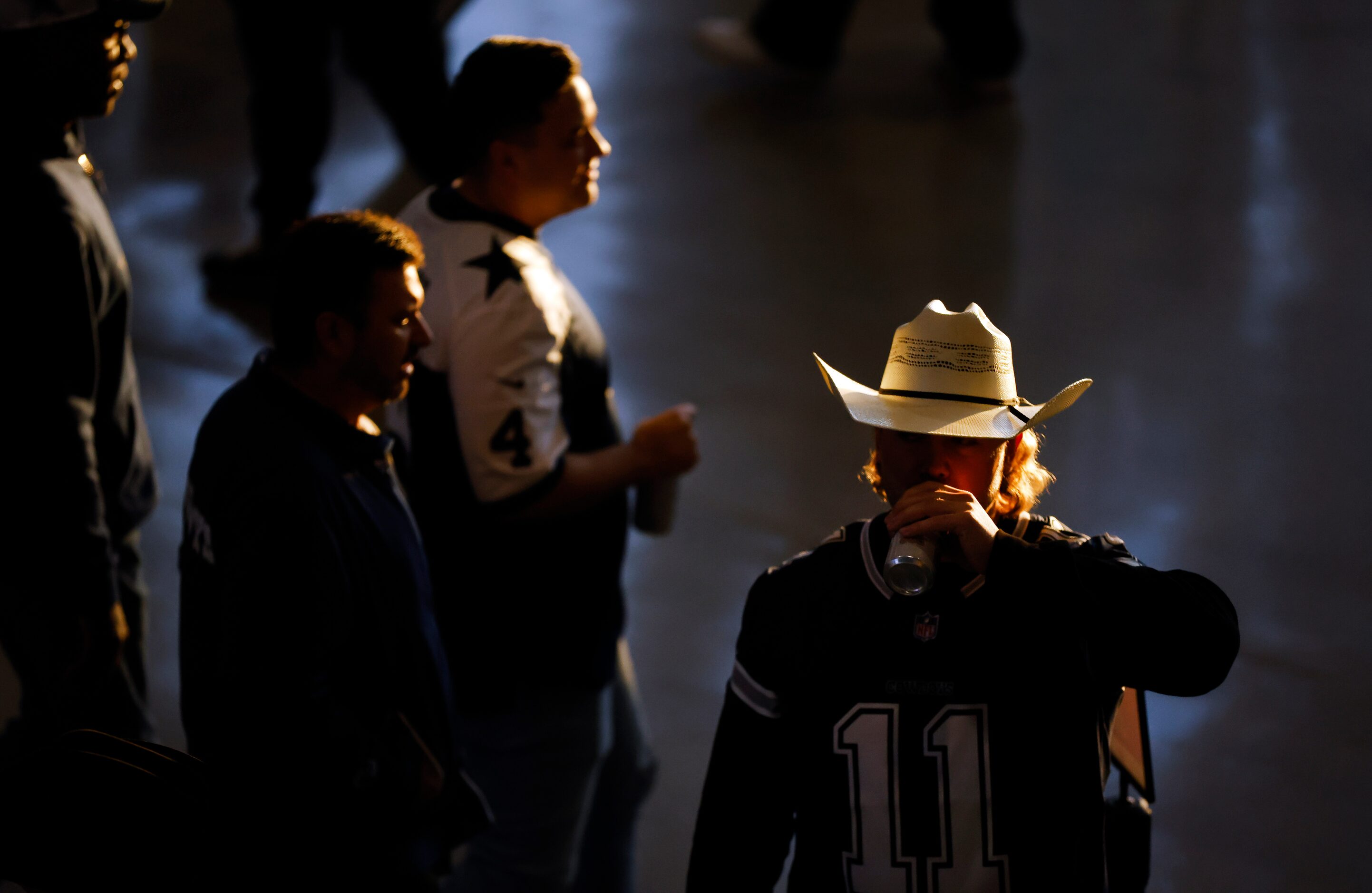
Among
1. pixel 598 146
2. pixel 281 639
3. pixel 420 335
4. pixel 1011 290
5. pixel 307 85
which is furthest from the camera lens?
pixel 1011 290

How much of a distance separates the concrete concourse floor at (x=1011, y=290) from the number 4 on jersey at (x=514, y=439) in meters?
1.17

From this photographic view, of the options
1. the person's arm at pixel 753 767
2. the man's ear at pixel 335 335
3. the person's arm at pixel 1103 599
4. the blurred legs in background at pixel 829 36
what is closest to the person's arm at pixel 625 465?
the man's ear at pixel 335 335

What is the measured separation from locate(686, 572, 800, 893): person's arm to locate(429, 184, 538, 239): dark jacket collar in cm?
108

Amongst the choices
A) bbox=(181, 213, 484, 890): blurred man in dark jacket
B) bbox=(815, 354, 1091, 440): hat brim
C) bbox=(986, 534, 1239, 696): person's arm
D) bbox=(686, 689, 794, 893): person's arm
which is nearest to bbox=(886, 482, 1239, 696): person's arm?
bbox=(986, 534, 1239, 696): person's arm

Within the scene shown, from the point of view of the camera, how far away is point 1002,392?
180 cm

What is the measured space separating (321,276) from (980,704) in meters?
1.23

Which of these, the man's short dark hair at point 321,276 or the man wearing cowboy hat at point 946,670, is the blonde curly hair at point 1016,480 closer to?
the man wearing cowboy hat at point 946,670

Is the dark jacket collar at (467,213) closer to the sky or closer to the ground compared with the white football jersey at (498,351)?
closer to the sky

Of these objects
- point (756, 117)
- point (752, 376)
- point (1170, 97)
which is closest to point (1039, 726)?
point (752, 376)

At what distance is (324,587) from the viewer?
205cm

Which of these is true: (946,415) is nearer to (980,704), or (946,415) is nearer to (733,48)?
(980,704)

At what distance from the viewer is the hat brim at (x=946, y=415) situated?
1722mm

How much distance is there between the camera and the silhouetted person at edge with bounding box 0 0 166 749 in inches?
98.9

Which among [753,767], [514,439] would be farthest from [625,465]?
[753,767]
